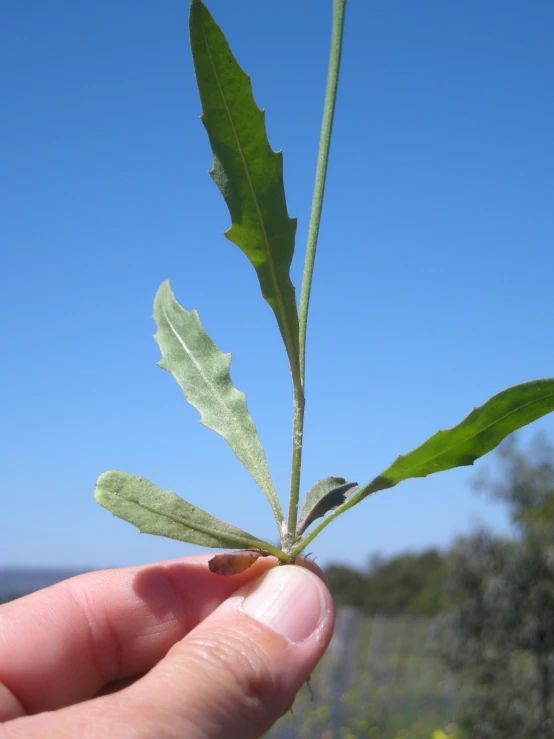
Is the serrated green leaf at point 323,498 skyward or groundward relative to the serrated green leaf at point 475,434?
groundward

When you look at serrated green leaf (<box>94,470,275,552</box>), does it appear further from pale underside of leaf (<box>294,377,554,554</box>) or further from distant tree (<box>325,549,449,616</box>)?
distant tree (<box>325,549,449,616</box>)

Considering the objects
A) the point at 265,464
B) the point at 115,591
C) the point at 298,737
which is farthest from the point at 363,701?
the point at 265,464

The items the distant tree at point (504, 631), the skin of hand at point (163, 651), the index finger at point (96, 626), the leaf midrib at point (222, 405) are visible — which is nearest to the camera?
the skin of hand at point (163, 651)

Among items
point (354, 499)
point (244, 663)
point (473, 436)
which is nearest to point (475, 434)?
point (473, 436)

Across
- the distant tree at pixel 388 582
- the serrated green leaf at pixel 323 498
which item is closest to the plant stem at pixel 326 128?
the serrated green leaf at pixel 323 498

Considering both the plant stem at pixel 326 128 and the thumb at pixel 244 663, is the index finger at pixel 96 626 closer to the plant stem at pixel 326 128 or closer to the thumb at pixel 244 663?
the thumb at pixel 244 663

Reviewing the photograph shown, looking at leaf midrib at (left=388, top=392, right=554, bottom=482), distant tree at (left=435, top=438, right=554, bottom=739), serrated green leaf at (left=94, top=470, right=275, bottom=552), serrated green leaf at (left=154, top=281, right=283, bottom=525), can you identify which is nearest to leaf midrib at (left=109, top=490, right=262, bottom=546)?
serrated green leaf at (left=94, top=470, right=275, bottom=552)
